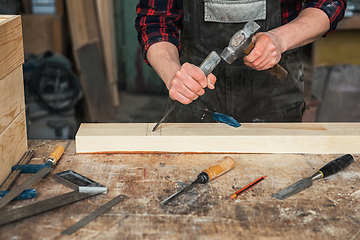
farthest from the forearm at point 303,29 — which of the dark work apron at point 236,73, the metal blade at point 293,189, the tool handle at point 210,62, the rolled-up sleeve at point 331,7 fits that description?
the metal blade at point 293,189

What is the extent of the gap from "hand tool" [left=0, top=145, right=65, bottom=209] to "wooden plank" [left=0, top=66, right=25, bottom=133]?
0.19 m

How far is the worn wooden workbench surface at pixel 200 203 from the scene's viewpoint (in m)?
0.94

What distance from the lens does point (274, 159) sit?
4.38ft

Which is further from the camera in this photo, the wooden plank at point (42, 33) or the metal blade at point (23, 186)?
the wooden plank at point (42, 33)

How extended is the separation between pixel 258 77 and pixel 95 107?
2416 mm

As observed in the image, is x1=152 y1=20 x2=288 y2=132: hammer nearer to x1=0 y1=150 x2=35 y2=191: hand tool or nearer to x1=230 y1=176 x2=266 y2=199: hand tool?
x1=230 y1=176 x2=266 y2=199: hand tool

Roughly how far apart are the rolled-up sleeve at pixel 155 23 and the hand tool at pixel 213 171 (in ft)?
2.07

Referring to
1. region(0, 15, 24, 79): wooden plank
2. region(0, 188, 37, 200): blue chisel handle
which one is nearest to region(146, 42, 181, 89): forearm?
region(0, 15, 24, 79): wooden plank

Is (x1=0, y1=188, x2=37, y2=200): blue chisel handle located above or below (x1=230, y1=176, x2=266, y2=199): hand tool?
above

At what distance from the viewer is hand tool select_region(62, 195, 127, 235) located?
3.05 ft

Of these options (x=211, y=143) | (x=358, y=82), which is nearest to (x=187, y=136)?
(x=211, y=143)

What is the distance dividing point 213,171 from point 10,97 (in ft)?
2.42

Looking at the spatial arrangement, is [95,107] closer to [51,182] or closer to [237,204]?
[51,182]

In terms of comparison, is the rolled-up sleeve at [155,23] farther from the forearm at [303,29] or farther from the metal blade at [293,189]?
the metal blade at [293,189]
